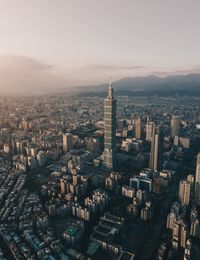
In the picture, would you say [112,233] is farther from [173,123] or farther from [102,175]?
[173,123]

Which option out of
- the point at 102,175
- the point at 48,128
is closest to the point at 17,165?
the point at 102,175

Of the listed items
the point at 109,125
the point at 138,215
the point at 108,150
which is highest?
the point at 109,125

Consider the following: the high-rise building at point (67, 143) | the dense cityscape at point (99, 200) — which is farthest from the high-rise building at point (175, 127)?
the high-rise building at point (67, 143)

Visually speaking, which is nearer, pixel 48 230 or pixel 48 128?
pixel 48 230

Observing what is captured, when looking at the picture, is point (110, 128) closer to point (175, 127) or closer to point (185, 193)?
point (185, 193)

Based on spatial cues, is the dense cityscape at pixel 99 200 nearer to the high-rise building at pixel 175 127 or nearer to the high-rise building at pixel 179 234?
the high-rise building at pixel 179 234

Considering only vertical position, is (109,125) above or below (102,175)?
above

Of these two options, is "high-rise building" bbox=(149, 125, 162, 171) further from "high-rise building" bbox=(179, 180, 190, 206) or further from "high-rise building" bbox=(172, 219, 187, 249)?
"high-rise building" bbox=(172, 219, 187, 249)
